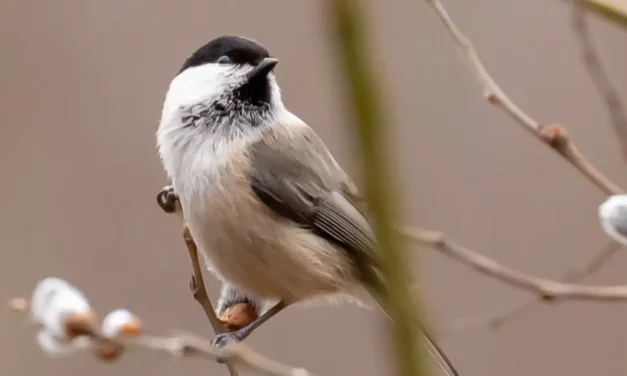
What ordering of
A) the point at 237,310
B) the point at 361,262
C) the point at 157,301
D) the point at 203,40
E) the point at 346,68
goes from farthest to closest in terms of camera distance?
the point at 203,40 < the point at 157,301 < the point at 361,262 < the point at 237,310 < the point at 346,68

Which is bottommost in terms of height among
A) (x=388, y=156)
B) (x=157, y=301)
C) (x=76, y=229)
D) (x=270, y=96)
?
(x=157, y=301)

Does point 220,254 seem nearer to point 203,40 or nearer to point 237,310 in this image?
point 237,310

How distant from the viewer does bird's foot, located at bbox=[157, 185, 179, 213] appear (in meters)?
0.94

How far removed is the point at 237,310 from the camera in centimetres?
86

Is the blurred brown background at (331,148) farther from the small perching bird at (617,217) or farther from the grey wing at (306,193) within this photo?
the small perching bird at (617,217)

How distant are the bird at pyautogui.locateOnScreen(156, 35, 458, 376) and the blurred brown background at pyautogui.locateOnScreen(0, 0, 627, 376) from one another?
62cm

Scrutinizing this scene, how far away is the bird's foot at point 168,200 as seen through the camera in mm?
941

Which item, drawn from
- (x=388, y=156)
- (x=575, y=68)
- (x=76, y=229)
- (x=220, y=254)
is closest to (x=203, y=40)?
(x=76, y=229)

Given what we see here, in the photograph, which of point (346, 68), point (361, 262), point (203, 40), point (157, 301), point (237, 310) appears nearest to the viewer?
point (346, 68)

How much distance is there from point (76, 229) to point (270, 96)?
88 cm

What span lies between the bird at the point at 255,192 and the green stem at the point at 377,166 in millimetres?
643

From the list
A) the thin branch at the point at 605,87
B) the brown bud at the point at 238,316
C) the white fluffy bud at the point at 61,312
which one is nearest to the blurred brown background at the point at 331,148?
the brown bud at the point at 238,316

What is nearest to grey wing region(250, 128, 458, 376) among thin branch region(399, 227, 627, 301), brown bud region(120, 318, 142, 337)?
thin branch region(399, 227, 627, 301)

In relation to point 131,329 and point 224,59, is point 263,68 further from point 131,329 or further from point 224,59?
point 131,329
